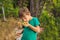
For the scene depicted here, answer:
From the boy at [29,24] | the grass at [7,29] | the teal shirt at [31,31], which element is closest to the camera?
the boy at [29,24]

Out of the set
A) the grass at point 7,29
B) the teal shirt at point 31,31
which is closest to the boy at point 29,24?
the teal shirt at point 31,31

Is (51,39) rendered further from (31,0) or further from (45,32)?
(31,0)

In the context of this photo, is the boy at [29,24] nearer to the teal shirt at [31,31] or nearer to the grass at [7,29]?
the teal shirt at [31,31]

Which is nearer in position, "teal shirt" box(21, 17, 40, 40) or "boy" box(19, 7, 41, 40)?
"boy" box(19, 7, 41, 40)

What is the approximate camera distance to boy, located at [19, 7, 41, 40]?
334 centimetres

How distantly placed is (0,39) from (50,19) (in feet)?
5.66

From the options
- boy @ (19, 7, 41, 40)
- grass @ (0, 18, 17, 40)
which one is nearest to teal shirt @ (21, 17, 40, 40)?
boy @ (19, 7, 41, 40)

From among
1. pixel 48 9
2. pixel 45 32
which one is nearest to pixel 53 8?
pixel 48 9

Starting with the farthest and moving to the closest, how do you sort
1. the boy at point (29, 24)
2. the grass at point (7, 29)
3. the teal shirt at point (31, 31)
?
the grass at point (7, 29) → the teal shirt at point (31, 31) → the boy at point (29, 24)

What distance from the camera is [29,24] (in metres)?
3.36

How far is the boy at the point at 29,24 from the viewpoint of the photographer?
3.34m

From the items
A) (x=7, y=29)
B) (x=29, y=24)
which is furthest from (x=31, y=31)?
(x=7, y=29)

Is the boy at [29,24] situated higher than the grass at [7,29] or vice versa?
the boy at [29,24]

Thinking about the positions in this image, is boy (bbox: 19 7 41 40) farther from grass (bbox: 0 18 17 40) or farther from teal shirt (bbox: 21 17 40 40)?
grass (bbox: 0 18 17 40)
